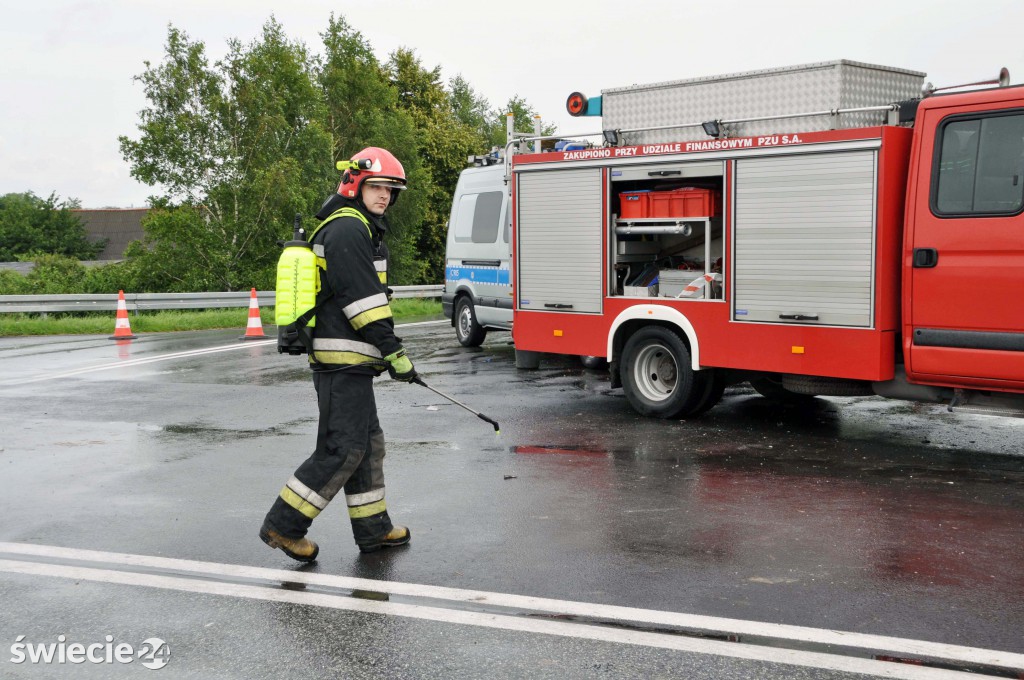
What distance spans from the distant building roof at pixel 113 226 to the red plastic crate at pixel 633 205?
5739 centimetres

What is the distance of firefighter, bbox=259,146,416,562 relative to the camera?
18.9ft

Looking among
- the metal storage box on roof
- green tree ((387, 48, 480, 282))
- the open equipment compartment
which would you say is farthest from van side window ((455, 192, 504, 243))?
green tree ((387, 48, 480, 282))

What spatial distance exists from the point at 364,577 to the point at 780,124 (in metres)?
5.52

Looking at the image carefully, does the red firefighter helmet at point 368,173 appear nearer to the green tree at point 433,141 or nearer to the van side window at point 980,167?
the van side window at point 980,167

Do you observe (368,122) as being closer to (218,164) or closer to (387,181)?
(218,164)

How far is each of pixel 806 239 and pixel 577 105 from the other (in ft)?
10.4

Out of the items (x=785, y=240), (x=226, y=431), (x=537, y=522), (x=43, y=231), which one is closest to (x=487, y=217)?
(x=226, y=431)

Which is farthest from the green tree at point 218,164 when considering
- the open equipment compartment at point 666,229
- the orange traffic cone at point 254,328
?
the open equipment compartment at point 666,229

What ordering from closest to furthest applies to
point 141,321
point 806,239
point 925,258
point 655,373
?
point 925,258
point 806,239
point 655,373
point 141,321

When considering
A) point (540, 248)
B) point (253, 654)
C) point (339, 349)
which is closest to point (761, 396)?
point (540, 248)

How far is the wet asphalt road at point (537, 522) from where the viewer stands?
4570mm

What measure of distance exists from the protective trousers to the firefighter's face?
0.92 metres

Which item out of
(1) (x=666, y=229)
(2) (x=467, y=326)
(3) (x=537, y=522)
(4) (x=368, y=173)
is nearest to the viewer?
(4) (x=368, y=173)

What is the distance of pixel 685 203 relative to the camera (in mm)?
9781
